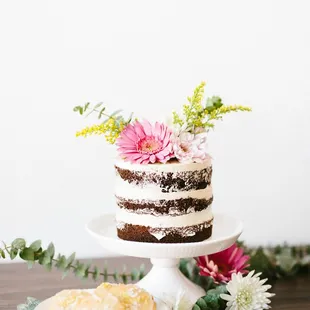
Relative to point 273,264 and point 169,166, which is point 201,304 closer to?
point 169,166

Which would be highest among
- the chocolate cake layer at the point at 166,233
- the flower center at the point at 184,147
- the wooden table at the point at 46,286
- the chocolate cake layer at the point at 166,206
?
the flower center at the point at 184,147

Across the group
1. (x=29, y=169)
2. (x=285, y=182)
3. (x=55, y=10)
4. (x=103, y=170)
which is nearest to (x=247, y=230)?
(x=285, y=182)

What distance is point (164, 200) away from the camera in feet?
3.74

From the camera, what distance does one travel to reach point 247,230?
5.75 ft

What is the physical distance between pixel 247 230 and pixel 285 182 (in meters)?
0.15

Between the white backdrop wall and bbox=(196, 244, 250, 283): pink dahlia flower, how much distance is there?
0.40 meters

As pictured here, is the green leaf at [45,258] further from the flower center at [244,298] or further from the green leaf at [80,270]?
the flower center at [244,298]

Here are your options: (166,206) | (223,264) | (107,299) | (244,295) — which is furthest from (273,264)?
(107,299)

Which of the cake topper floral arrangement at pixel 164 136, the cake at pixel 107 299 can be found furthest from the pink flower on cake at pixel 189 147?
the cake at pixel 107 299

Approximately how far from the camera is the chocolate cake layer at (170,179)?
1135 millimetres

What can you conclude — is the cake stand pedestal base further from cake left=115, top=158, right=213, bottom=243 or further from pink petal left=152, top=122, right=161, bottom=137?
pink petal left=152, top=122, right=161, bottom=137

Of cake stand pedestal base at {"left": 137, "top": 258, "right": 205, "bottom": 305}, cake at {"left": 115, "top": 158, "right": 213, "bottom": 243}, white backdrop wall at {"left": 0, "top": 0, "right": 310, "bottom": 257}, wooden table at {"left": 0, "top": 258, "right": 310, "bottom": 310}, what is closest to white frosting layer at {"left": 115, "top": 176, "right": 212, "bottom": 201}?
cake at {"left": 115, "top": 158, "right": 213, "bottom": 243}

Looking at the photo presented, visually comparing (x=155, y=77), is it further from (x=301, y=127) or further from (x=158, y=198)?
(x=158, y=198)

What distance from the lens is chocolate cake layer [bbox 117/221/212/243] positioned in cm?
115
